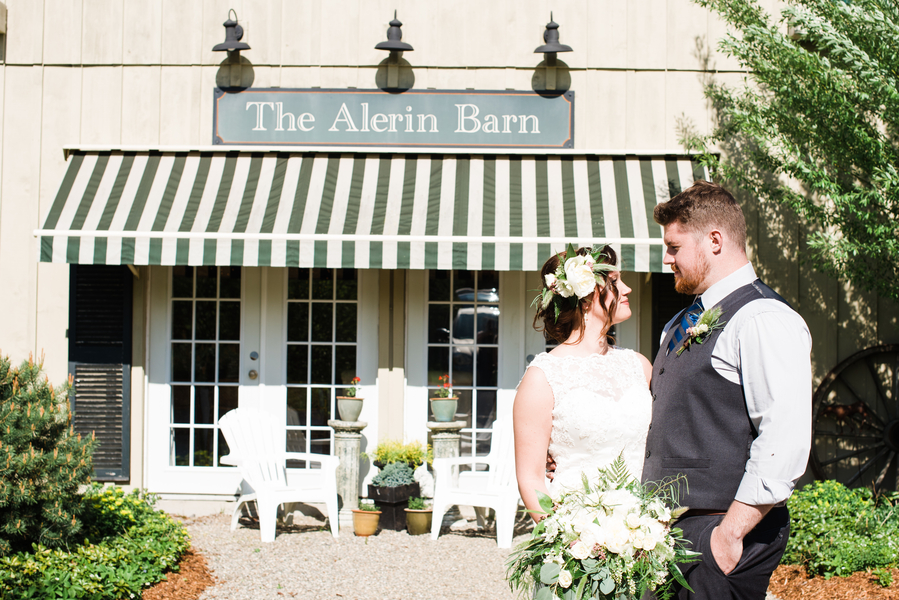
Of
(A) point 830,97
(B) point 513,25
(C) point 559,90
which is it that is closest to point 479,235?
(C) point 559,90

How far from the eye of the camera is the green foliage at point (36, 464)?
3486 millimetres

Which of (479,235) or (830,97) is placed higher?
(830,97)

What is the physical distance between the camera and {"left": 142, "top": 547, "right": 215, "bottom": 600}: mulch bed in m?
3.91

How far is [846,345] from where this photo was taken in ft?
19.7

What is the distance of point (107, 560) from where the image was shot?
12.7 ft

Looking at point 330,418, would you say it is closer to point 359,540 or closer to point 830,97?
point 359,540

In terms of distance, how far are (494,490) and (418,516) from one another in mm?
633

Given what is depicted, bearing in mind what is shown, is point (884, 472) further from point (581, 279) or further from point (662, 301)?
point (581, 279)

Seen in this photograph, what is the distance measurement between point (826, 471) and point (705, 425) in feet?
15.4

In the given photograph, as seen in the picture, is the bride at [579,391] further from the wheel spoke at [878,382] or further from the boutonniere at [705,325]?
the wheel spoke at [878,382]

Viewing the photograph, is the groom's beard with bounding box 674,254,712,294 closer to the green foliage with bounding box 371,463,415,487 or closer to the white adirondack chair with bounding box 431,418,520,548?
the white adirondack chair with bounding box 431,418,520,548

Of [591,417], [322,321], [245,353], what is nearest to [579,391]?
[591,417]

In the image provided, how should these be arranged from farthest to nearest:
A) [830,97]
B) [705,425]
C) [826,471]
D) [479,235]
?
[826,471] < [479,235] < [830,97] < [705,425]

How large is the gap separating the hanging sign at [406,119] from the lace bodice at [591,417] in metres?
3.92
